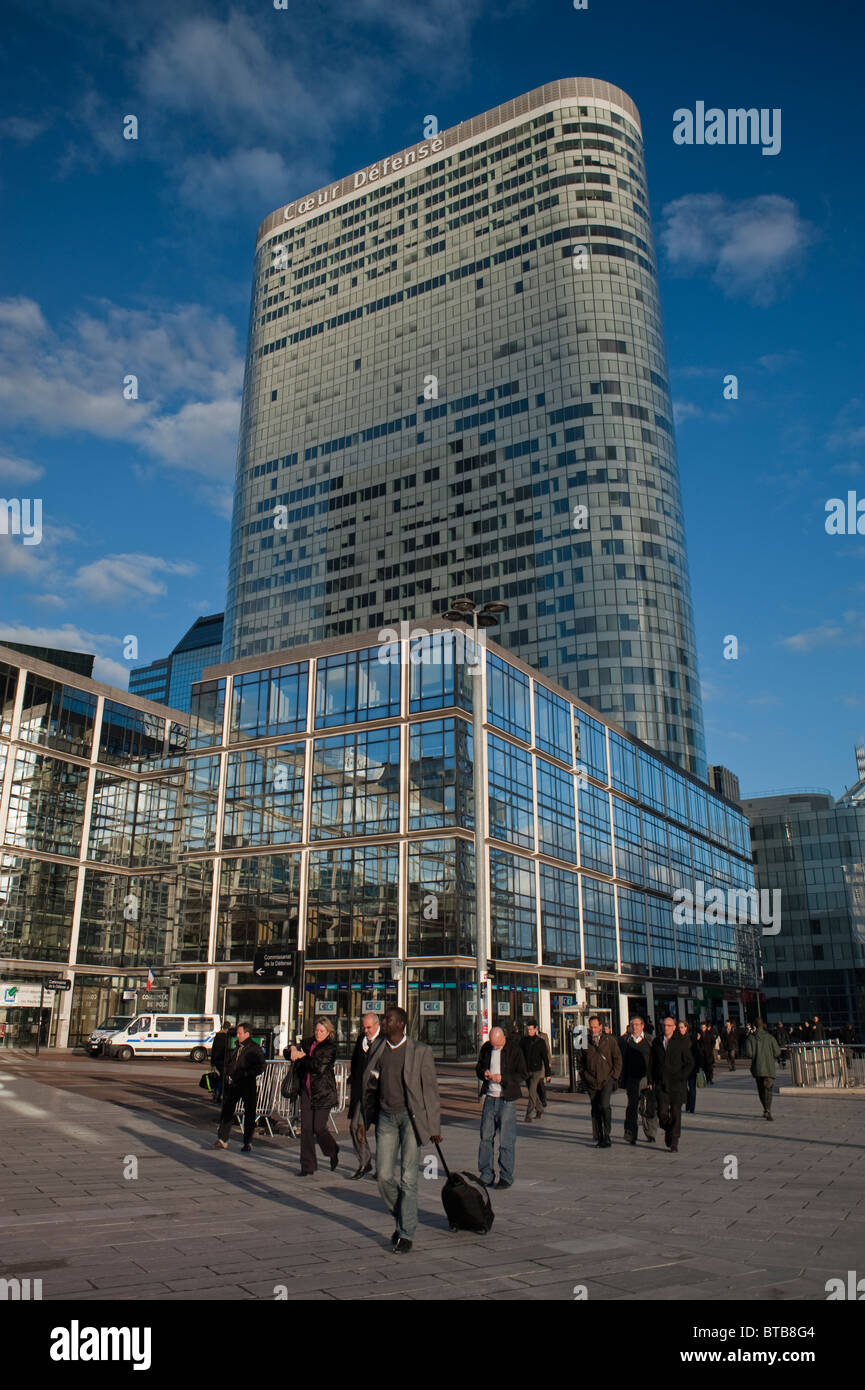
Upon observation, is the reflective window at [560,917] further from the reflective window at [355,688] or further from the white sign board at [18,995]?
the white sign board at [18,995]

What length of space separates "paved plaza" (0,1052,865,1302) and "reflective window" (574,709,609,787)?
134 ft

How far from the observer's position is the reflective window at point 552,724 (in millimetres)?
53125

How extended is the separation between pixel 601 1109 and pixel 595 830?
147ft

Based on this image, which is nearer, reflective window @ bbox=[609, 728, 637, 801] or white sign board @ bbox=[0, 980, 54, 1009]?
white sign board @ bbox=[0, 980, 54, 1009]

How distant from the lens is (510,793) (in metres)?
48.8

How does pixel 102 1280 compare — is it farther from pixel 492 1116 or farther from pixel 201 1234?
pixel 492 1116

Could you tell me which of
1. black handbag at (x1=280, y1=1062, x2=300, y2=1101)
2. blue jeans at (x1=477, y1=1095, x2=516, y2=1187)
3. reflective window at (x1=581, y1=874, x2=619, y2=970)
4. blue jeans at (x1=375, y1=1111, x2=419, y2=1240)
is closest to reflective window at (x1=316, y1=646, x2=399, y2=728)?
reflective window at (x1=581, y1=874, x2=619, y2=970)

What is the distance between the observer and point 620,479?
9631 centimetres

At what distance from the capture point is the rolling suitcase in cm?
827

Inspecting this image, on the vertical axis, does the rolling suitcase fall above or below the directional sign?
below

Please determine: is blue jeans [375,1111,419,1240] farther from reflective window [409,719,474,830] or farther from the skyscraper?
the skyscraper

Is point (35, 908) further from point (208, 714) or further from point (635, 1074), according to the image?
point (635, 1074)

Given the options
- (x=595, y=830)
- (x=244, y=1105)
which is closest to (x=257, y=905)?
(x=595, y=830)
